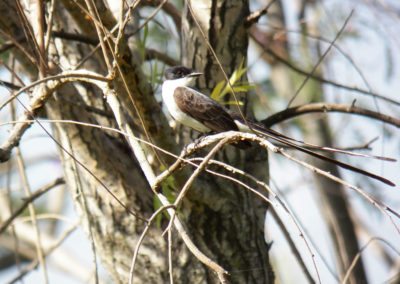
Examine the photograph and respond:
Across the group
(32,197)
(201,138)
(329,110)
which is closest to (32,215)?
(32,197)

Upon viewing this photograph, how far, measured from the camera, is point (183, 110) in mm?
4473

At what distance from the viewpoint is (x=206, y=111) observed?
14.3ft

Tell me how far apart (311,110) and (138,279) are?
1.40 m

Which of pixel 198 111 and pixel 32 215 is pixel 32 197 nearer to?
pixel 32 215

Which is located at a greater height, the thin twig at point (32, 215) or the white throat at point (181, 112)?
the white throat at point (181, 112)

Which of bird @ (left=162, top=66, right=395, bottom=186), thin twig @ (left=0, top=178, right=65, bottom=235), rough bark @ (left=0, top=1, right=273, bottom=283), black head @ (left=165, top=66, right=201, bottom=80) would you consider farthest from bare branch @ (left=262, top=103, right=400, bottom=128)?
thin twig @ (left=0, top=178, right=65, bottom=235)

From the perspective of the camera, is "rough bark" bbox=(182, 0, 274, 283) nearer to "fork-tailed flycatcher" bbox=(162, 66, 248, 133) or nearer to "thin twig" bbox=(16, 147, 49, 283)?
"fork-tailed flycatcher" bbox=(162, 66, 248, 133)

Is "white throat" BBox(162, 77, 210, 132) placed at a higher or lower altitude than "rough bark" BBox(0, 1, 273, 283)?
higher

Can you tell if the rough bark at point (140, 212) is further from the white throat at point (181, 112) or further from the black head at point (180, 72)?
the black head at point (180, 72)

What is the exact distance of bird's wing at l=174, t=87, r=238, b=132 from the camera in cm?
437

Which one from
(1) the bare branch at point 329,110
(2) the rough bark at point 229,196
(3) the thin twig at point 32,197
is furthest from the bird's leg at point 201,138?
(3) the thin twig at point 32,197

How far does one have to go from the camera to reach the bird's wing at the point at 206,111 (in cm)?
437

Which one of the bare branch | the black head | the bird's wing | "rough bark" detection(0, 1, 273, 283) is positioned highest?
the black head

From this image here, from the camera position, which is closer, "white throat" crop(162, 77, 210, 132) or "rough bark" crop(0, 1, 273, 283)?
"rough bark" crop(0, 1, 273, 283)
